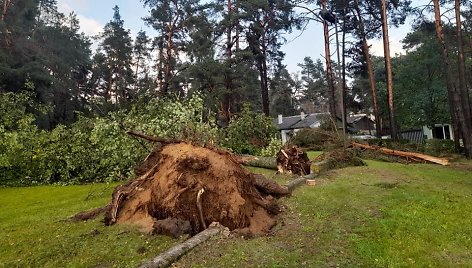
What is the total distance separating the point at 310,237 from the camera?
16.2ft

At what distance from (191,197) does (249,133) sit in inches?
471

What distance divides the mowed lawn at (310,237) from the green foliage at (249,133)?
8.68 m

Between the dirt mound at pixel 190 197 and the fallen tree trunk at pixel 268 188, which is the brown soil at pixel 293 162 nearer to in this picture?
the fallen tree trunk at pixel 268 188

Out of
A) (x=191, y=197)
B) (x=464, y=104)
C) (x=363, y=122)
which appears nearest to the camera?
(x=191, y=197)

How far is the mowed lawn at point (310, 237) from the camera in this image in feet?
13.6

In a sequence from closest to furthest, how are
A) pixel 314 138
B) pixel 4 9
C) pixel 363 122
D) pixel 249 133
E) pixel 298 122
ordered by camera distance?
pixel 249 133
pixel 314 138
pixel 4 9
pixel 298 122
pixel 363 122

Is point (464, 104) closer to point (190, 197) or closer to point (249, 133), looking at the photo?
point (249, 133)

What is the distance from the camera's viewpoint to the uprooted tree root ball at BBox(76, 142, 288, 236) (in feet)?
18.1

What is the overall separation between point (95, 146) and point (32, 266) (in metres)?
8.09

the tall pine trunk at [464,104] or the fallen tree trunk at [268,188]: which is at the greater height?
the tall pine trunk at [464,104]

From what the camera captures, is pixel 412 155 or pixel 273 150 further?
pixel 412 155

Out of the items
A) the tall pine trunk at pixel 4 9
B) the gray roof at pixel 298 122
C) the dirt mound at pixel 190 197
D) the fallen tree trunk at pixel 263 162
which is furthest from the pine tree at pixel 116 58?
the dirt mound at pixel 190 197

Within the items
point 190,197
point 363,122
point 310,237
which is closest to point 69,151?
point 190,197

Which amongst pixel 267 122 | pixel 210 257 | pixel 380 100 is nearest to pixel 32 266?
pixel 210 257
